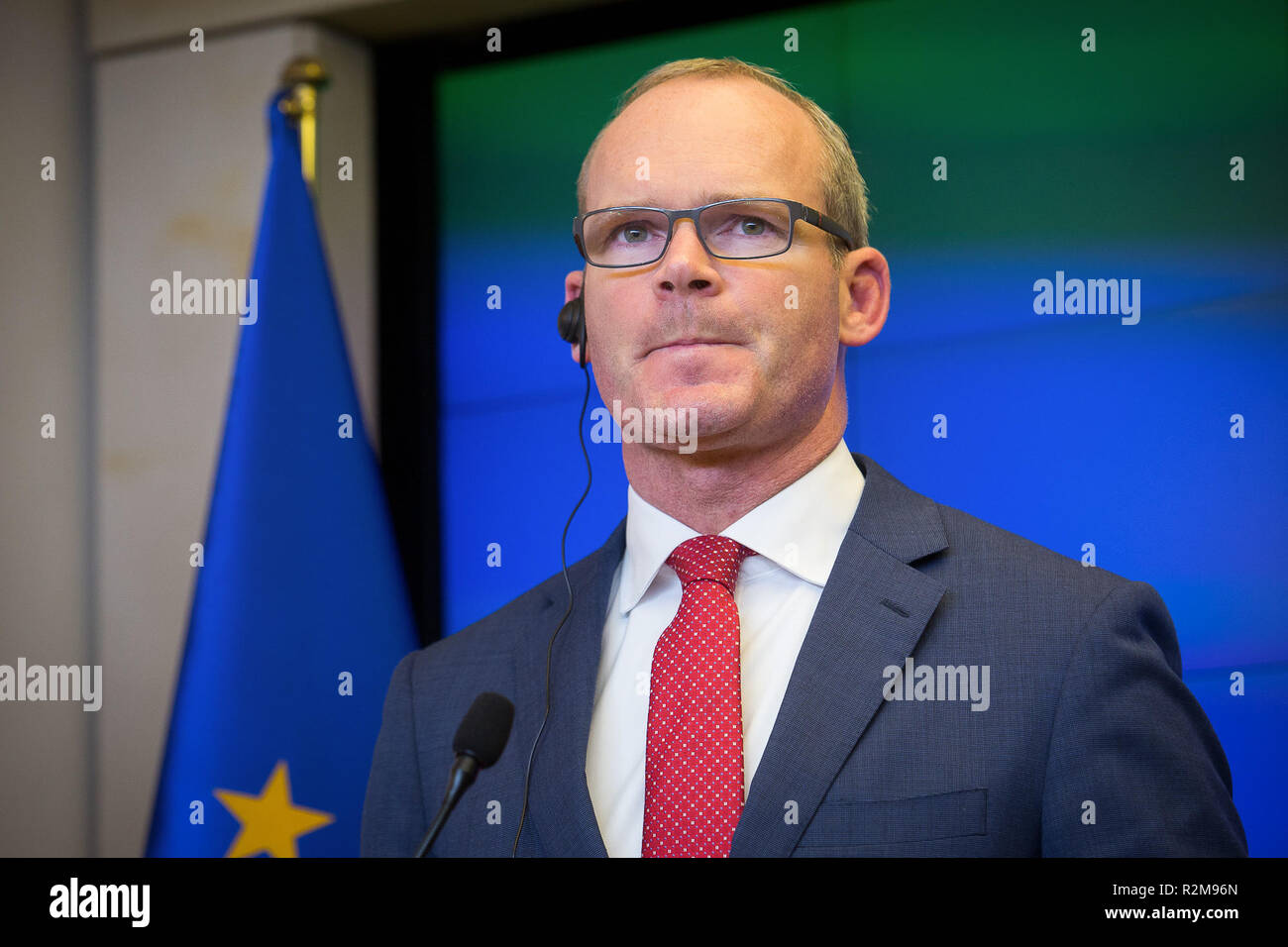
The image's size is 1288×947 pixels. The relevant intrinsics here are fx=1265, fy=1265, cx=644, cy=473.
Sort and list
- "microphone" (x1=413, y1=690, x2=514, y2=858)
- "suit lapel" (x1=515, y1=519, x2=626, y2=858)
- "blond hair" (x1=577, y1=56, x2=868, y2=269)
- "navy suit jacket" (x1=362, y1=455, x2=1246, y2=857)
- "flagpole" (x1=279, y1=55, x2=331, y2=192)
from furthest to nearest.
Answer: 1. "flagpole" (x1=279, y1=55, x2=331, y2=192)
2. "blond hair" (x1=577, y1=56, x2=868, y2=269)
3. "suit lapel" (x1=515, y1=519, x2=626, y2=858)
4. "navy suit jacket" (x1=362, y1=455, x2=1246, y2=857)
5. "microphone" (x1=413, y1=690, x2=514, y2=858)

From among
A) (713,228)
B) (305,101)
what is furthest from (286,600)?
(713,228)

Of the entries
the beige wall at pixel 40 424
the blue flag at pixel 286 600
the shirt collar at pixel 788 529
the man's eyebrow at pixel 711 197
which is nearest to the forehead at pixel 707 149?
the man's eyebrow at pixel 711 197

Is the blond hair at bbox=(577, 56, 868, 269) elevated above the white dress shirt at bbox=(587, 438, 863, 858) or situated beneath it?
elevated above

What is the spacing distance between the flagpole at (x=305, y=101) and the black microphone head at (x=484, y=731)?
1.84 m

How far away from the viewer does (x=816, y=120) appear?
1856 mm

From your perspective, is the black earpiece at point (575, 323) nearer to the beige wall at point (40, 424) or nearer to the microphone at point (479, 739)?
the microphone at point (479, 739)

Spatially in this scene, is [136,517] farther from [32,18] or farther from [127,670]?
[32,18]

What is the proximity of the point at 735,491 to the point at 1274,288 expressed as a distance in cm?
141

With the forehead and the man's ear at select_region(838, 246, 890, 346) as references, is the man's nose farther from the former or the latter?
the man's ear at select_region(838, 246, 890, 346)

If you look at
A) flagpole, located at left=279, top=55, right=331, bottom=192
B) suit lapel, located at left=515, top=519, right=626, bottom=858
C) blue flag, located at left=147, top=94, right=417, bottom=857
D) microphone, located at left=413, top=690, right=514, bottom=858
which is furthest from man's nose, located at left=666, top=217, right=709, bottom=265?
flagpole, located at left=279, top=55, right=331, bottom=192

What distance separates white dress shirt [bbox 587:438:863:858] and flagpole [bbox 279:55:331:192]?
149 centimetres

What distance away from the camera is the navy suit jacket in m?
1.47

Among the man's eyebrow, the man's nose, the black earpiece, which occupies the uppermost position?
the man's eyebrow
